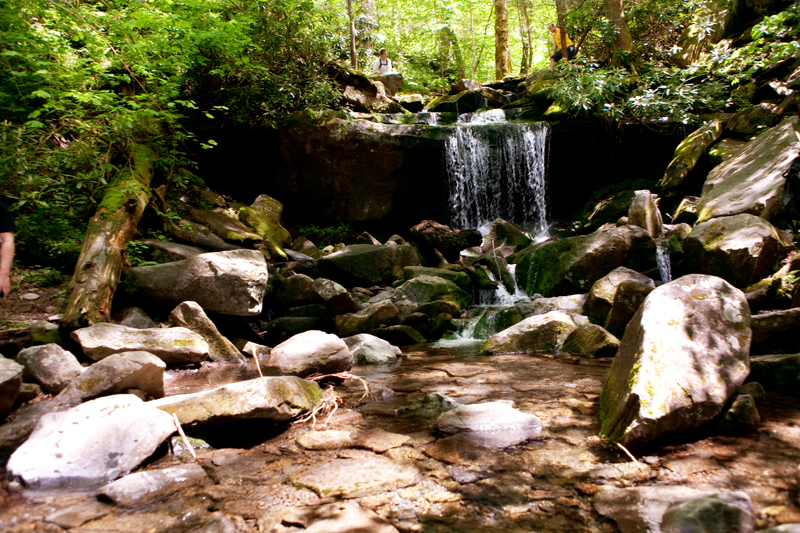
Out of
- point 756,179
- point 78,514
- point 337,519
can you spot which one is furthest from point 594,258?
point 78,514

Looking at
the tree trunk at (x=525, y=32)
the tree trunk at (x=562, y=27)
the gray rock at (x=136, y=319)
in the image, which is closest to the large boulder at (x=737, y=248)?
the gray rock at (x=136, y=319)

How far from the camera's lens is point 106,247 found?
5.77m

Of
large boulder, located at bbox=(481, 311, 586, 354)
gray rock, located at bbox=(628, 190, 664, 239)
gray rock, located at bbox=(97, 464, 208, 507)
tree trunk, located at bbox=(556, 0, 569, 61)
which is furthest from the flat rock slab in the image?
tree trunk, located at bbox=(556, 0, 569, 61)

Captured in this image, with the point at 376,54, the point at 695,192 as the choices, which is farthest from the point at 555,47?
the point at 695,192

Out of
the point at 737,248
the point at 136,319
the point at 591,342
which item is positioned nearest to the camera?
the point at 591,342

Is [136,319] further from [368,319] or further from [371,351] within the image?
[368,319]

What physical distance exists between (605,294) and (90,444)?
5.53 meters

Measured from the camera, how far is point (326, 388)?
426 cm

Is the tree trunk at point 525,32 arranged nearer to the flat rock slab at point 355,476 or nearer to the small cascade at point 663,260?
the small cascade at point 663,260

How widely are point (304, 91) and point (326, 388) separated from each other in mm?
8747

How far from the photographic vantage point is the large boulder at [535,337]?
5.68 meters

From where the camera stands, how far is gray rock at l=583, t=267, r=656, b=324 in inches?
238

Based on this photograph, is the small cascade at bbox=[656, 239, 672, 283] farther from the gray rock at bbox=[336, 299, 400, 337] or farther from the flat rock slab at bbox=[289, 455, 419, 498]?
the flat rock slab at bbox=[289, 455, 419, 498]

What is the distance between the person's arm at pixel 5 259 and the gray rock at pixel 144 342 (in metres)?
1.12
